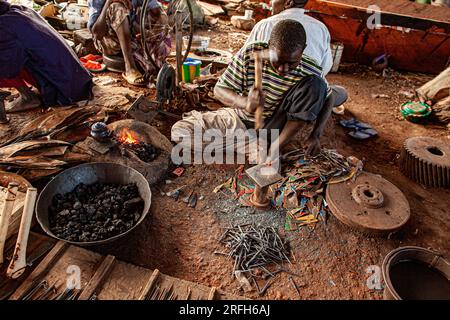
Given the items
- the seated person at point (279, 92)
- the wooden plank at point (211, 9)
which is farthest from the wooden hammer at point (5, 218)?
the wooden plank at point (211, 9)

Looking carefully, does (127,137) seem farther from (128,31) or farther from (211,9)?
(211,9)

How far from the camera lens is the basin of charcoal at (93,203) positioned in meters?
2.44

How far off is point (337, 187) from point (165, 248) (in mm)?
1784

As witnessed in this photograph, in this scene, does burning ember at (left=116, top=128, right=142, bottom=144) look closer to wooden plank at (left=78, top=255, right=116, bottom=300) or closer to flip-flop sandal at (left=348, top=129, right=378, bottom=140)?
wooden plank at (left=78, top=255, right=116, bottom=300)

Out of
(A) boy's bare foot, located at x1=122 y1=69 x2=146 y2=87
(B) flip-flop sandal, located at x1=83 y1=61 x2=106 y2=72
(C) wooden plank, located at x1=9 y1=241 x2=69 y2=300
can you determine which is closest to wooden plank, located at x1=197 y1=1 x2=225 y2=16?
(B) flip-flop sandal, located at x1=83 y1=61 x2=106 y2=72

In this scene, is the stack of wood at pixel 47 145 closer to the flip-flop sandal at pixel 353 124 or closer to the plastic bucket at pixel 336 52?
the flip-flop sandal at pixel 353 124

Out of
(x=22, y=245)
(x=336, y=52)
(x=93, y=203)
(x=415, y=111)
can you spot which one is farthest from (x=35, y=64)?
(x=415, y=111)

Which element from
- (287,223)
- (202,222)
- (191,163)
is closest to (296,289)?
(287,223)

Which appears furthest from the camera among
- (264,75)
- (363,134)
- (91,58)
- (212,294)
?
(91,58)

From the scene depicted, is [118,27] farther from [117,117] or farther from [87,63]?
[117,117]

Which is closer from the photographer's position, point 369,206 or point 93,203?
point 93,203

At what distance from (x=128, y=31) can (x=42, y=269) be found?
3909 mm

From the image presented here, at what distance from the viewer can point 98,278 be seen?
2170 millimetres

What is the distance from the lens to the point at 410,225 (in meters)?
3.04
